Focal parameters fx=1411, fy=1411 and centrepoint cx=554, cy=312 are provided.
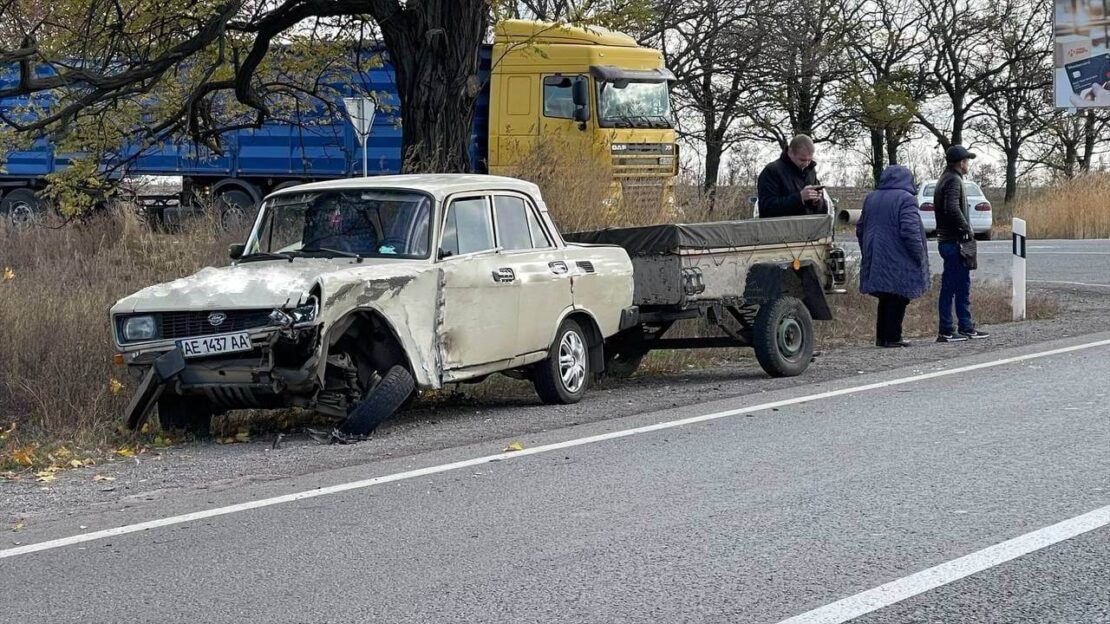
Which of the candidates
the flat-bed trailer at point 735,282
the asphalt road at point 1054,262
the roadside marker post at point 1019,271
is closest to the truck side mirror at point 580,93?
the asphalt road at point 1054,262

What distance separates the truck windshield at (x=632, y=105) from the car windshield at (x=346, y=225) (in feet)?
41.9

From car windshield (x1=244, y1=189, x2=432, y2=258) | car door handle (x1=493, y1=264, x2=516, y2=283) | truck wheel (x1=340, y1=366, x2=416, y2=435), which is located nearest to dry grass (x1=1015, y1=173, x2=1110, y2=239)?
car door handle (x1=493, y1=264, x2=516, y2=283)

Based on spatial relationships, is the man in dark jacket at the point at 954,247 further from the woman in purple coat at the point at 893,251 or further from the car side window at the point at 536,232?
the car side window at the point at 536,232

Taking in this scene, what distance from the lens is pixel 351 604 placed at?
5.11 meters

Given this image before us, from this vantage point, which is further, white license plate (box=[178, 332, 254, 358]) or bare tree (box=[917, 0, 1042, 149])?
bare tree (box=[917, 0, 1042, 149])

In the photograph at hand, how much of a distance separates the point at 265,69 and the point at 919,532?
1586 cm

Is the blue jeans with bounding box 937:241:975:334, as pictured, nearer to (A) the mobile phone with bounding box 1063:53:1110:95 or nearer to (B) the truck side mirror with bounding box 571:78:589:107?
(B) the truck side mirror with bounding box 571:78:589:107

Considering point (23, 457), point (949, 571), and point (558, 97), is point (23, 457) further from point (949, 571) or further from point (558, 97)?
point (558, 97)

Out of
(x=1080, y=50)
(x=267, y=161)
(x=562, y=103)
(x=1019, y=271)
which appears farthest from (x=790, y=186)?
(x=1080, y=50)

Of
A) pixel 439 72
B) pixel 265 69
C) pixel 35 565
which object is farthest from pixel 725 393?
pixel 265 69

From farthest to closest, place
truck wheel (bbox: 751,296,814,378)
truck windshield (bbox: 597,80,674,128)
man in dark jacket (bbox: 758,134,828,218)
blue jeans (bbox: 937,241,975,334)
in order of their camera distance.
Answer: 1. truck windshield (bbox: 597,80,674,128)
2. blue jeans (bbox: 937,241,975,334)
3. man in dark jacket (bbox: 758,134,828,218)
4. truck wheel (bbox: 751,296,814,378)

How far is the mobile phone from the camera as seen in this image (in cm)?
2850

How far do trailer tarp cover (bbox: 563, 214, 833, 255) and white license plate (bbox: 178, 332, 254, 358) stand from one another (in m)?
4.07

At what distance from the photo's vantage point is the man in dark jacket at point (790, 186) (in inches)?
534
